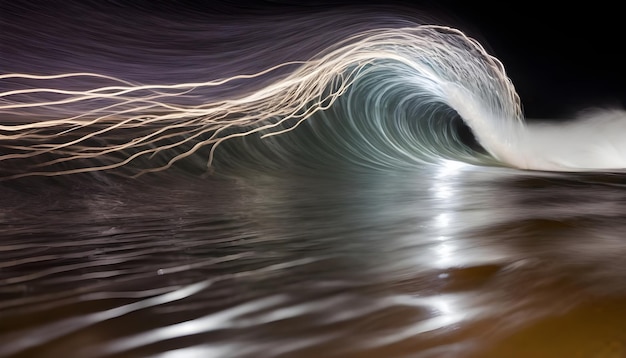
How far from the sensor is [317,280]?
213 centimetres

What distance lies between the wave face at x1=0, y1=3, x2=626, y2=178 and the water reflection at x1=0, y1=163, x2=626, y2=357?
3653mm

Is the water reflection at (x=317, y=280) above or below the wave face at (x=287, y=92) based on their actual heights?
below

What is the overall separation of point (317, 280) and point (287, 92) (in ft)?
18.3

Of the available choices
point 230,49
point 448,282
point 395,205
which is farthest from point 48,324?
point 230,49

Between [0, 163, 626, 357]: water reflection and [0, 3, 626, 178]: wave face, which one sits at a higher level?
[0, 3, 626, 178]: wave face

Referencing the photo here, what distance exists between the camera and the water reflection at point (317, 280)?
1.54 meters

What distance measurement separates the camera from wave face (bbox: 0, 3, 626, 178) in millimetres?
7938

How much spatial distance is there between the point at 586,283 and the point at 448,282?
485 millimetres

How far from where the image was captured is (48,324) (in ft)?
5.53

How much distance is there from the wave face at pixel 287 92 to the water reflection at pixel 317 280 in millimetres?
3653

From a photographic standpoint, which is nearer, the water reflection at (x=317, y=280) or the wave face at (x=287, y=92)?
the water reflection at (x=317, y=280)

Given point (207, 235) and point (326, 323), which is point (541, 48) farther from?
point (326, 323)

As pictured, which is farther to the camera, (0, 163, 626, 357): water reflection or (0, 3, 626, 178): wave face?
(0, 3, 626, 178): wave face

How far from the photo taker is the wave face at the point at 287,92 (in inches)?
313
